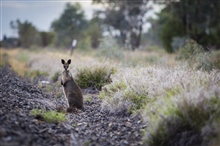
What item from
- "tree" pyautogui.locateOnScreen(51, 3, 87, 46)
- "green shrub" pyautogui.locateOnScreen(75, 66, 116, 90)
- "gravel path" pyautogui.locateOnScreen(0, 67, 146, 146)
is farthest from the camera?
"tree" pyautogui.locateOnScreen(51, 3, 87, 46)

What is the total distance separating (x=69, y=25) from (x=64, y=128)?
133ft

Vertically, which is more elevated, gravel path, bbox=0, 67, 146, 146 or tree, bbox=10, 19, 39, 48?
tree, bbox=10, 19, 39, 48

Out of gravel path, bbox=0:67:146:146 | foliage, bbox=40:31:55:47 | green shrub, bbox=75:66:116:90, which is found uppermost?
foliage, bbox=40:31:55:47

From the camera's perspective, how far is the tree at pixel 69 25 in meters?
44.5

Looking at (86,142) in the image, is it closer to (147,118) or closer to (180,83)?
(147,118)

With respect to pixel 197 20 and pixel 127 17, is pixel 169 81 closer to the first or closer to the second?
pixel 197 20

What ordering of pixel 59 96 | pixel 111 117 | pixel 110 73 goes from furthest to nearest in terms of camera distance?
pixel 110 73 → pixel 59 96 → pixel 111 117

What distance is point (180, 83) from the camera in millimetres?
6105

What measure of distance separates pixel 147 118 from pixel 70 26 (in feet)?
133

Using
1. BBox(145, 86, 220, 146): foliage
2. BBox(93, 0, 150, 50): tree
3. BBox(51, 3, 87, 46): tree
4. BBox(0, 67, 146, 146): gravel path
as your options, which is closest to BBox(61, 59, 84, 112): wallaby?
BBox(0, 67, 146, 146): gravel path

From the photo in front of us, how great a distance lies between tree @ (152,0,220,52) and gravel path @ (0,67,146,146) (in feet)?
70.8

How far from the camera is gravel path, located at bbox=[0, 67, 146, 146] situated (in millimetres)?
4604

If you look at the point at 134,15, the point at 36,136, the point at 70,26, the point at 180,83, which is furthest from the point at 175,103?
the point at 70,26

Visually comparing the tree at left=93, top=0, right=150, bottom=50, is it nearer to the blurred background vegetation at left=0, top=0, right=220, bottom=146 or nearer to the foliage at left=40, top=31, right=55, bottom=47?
the blurred background vegetation at left=0, top=0, right=220, bottom=146
